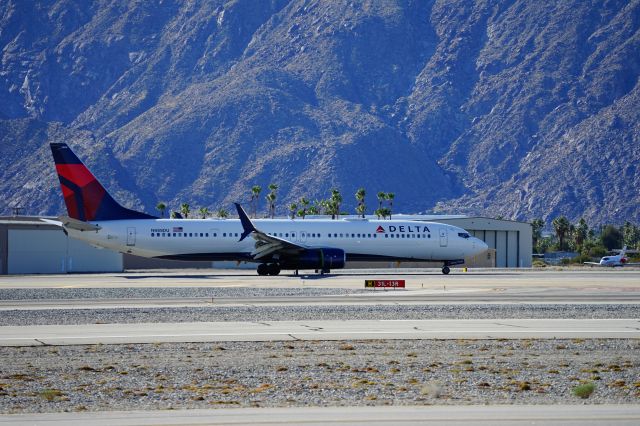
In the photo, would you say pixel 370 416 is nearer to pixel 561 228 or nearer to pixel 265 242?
pixel 265 242

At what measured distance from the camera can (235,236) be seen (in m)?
53.7

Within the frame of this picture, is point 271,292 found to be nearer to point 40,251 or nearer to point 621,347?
point 621,347

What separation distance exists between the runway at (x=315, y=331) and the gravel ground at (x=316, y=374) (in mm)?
880

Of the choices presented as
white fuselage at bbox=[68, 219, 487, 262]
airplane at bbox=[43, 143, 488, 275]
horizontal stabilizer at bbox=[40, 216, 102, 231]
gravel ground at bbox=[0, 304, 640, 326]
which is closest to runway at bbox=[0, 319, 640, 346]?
gravel ground at bbox=[0, 304, 640, 326]

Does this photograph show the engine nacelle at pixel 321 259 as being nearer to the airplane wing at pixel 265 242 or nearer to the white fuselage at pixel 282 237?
the airplane wing at pixel 265 242

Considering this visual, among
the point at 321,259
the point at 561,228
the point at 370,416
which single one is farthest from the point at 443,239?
the point at 561,228

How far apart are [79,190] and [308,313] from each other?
26.4m

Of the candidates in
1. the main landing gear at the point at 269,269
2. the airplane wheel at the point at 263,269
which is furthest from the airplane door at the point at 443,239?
the airplane wheel at the point at 263,269

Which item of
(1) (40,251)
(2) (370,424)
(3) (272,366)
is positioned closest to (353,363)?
(3) (272,366)

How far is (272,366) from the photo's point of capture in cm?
1920

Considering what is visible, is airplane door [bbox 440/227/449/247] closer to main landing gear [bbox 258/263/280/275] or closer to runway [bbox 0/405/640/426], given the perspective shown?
main landing gear [bbox 258/263/280/275]

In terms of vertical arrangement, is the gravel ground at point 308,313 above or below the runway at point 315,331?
above

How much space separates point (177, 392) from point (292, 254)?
35.3 meters

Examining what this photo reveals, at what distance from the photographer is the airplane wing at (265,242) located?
50750 millimetres
